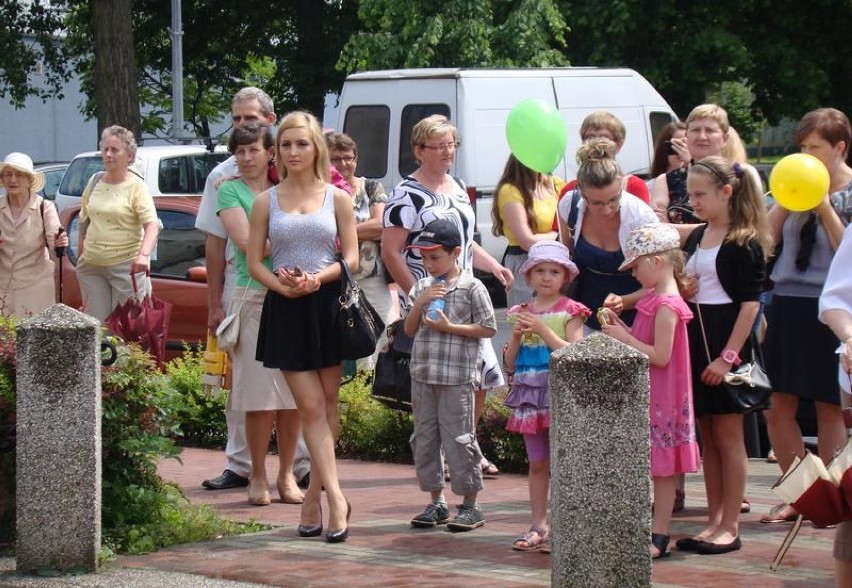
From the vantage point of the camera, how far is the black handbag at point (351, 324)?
7.09m

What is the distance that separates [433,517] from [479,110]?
1070 centimetres

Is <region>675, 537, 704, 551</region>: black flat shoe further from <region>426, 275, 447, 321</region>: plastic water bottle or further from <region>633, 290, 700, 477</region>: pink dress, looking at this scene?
<region>426, 275, 447, 321</region>: plastic water bottle

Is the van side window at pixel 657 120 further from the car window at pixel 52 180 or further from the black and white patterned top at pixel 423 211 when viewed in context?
the car window at pixel 52 180

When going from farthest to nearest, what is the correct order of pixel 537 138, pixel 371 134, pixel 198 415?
pixel 371 134 → pixel 198 415 → pixel 537 138

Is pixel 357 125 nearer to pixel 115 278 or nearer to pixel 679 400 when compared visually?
pixel 115 278

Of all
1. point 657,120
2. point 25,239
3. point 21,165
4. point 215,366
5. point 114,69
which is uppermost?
point 114,69

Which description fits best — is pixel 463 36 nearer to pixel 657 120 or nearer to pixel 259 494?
pixel 657 120

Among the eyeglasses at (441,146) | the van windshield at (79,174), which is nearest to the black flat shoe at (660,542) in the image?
the eyeglasses at (441,146)

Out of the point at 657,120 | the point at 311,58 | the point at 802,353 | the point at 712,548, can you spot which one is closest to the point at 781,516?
the point at 802,353

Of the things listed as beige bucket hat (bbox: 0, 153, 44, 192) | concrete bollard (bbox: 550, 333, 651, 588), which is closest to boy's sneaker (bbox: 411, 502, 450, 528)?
concrete bollard (bbox: 550, 333, 651, 588)

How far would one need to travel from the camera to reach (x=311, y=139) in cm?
722

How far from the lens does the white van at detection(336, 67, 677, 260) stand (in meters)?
17.5

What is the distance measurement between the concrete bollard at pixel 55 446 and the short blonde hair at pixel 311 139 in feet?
4.47

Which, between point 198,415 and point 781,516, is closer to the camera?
point 781,516
